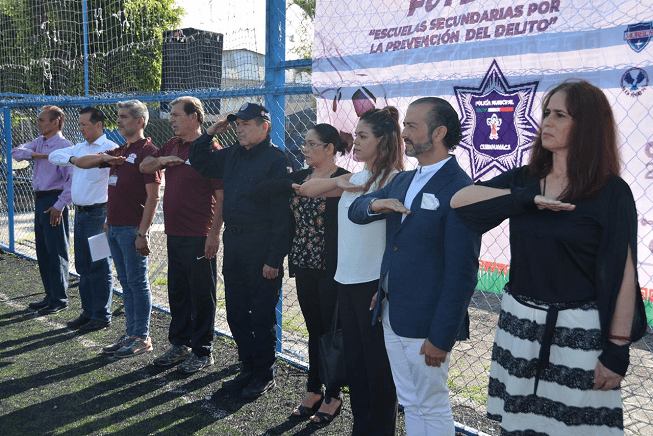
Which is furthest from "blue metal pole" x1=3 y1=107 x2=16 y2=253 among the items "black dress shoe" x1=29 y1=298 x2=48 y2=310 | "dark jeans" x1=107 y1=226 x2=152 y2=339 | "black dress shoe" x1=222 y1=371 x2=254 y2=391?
"black dress shoe" x1=222 y1=371 x2=254 y2=391

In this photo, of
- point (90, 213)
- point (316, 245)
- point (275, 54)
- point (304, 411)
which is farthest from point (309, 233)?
point (90, 213)

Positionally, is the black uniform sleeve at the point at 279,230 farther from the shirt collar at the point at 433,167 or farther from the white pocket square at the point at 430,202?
the white pocket square at the point at 430,202

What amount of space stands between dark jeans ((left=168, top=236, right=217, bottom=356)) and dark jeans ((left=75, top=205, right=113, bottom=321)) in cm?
121

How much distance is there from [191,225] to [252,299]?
0.85m

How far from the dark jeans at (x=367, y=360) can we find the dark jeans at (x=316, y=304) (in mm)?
482

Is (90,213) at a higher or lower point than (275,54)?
lower

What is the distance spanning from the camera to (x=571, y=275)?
2299mm

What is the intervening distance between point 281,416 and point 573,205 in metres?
2.60

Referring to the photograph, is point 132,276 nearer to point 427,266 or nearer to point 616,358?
point 427,266

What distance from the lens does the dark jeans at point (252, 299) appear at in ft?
14.0

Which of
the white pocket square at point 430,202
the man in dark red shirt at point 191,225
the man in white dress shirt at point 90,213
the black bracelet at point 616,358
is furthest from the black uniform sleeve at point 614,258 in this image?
the man in white dress shirt at point 90,213

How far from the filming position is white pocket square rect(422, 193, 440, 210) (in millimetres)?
2672

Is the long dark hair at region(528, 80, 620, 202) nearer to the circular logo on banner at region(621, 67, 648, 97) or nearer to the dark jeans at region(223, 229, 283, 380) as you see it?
the circular logo on banner at region(621, 67, 648, 97)

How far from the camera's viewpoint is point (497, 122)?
10.8 ft
